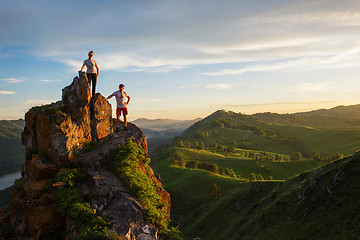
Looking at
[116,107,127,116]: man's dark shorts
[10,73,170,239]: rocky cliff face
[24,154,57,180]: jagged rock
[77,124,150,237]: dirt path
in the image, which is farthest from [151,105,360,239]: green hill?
[24,154,57,180]: jagged rock

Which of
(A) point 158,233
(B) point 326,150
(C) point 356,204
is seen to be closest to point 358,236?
(C) point 356,204

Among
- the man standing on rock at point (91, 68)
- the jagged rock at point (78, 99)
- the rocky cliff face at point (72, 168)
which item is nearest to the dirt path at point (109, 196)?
the rocky cliff face at point (72, 168)

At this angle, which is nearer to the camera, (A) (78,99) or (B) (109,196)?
(B) (109,196)

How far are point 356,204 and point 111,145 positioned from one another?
37438mm

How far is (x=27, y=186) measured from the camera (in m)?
13.2

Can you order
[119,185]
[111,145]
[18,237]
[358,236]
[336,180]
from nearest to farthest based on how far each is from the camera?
[18,237]
[119,185]
[111,145]
[358,236]
[336,180]

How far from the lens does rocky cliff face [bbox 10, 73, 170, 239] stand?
38.5 feet

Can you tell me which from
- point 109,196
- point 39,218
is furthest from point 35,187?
point 109,196

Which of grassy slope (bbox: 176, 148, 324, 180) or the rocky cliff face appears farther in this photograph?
grassy slope (bbox: 176, 148, 324, 180)

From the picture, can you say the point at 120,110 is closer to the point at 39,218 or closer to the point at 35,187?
the point at 35,187

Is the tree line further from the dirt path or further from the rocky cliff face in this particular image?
the dirt path

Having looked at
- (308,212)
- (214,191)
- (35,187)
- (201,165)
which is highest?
(35,187)

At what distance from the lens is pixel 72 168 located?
14.3 meters

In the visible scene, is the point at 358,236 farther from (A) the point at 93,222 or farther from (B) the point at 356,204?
(A) the point at 93,222
